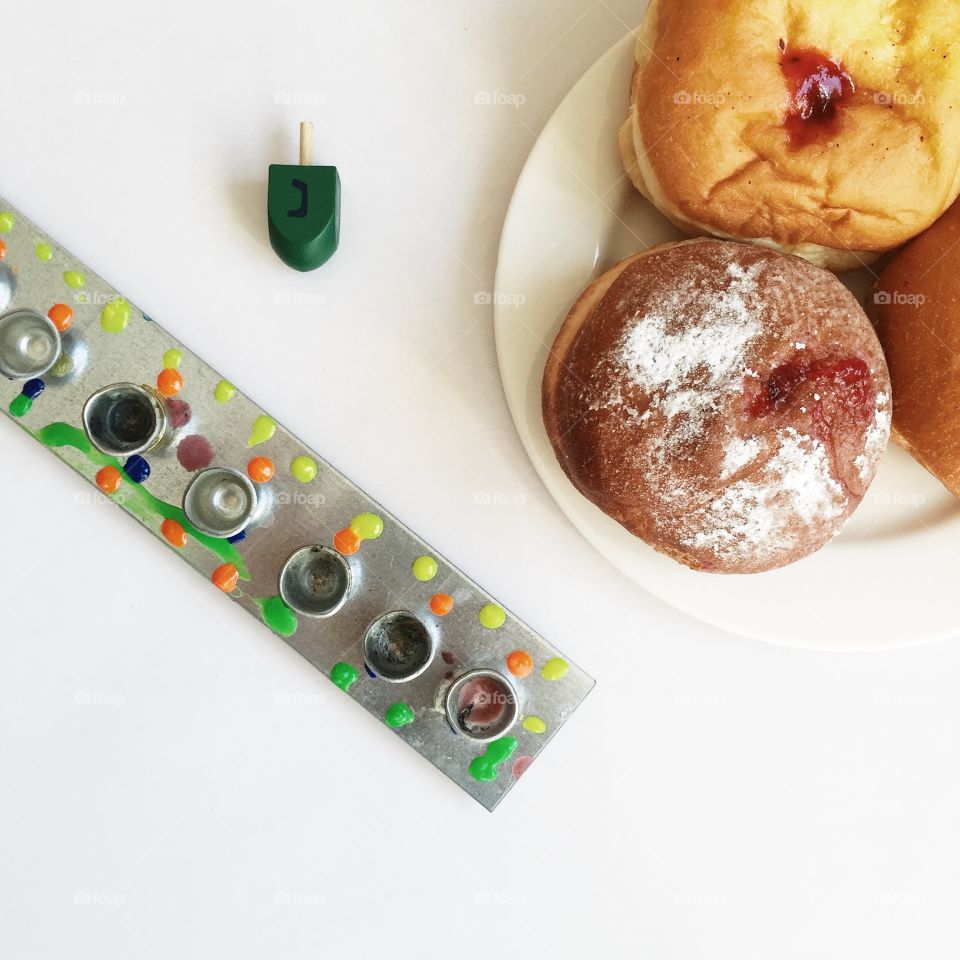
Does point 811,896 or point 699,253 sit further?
point 811,896

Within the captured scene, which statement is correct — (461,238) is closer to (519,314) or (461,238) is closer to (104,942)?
(519,314)

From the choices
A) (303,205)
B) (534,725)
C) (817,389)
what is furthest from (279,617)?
(817,389)

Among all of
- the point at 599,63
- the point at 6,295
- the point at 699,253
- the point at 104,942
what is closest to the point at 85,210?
the point at 6,295

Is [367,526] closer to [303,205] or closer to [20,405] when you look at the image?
[303,205]

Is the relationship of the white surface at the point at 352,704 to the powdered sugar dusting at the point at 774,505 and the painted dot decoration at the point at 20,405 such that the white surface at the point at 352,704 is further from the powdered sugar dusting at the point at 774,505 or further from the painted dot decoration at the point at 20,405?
the powdered sugar dusting at the point at 774,505

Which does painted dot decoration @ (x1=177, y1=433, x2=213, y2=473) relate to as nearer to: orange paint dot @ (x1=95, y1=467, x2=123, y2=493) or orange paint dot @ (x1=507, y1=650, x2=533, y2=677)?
orange paint dot @ (x1=95, y1=467, x2=123, y2=493)

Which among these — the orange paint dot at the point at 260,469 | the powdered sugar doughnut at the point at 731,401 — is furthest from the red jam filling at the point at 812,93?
the orange paint dot at the point at 260,469
